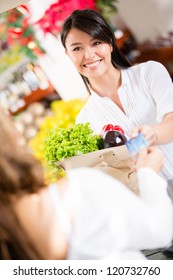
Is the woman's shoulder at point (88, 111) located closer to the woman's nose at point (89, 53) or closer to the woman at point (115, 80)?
the woman at point (115, 80)

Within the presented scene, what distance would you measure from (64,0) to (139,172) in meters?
1.36

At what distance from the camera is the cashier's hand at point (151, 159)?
142 cm

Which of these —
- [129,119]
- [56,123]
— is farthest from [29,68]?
[129,119]

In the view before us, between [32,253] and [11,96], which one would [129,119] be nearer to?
[11,96]

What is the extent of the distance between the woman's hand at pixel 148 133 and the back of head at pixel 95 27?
1.69 ft

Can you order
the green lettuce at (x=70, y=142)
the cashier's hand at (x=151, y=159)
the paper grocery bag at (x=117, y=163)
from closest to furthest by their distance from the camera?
the cashier's hand at (x=151, y=159), the paper grocery bag at (x=117, y=163), the green lettuce at (x=70, y=142)

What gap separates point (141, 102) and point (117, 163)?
353 millimetres

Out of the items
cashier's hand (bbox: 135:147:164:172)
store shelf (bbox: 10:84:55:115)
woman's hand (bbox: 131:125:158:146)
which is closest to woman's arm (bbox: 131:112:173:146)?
woman's hand (bbox: 131:125:158:146)

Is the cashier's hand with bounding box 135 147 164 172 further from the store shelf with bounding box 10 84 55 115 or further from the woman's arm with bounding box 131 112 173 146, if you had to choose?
the store shelf with bounding box 10 84 55 115

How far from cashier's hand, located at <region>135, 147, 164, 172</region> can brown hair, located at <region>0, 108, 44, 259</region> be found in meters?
0.40

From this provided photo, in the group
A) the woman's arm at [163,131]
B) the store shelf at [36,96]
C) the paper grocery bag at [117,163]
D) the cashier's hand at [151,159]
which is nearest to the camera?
the cashier's hand at [151,159]

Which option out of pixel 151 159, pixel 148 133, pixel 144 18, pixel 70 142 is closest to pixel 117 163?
pixel 70 142

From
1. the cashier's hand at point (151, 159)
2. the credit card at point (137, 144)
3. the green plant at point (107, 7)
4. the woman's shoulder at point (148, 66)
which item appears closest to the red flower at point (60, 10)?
the green plant at point (107, 7)

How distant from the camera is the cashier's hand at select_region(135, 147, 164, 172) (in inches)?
55.8
